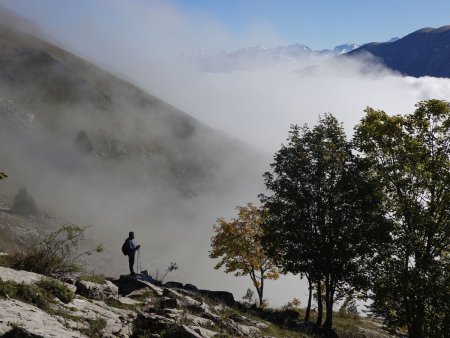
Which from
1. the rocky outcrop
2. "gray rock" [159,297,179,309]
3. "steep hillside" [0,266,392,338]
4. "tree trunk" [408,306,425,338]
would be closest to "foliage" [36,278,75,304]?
"steep hillside" [0,266,392,338]

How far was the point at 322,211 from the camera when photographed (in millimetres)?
32188

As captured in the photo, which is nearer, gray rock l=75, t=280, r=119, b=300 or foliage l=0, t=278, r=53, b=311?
foliage l=0, t=278, r=53, b=311

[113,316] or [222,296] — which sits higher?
[222,296]

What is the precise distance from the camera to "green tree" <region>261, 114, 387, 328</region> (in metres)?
30.1

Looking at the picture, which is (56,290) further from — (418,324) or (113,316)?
(418,324)

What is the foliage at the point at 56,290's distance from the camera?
44.5 ft

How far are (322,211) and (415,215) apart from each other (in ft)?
30.2

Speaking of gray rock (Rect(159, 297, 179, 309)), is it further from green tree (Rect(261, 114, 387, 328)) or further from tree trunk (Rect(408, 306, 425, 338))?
green tree (Rect(261, 114, 387, 328))

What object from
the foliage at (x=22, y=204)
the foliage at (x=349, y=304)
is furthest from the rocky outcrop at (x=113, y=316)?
the foliage at (x=22, y=204)

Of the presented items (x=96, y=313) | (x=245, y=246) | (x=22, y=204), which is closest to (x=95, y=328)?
(x=96, y=313)

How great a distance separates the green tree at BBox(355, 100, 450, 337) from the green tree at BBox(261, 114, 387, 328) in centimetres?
373

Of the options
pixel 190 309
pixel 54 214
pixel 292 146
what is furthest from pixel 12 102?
pixel 190 309

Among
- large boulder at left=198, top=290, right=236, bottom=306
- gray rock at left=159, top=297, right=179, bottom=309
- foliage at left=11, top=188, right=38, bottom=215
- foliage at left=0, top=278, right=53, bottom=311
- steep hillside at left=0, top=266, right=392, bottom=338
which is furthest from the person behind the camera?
foliage at left=11, top=188, right=38, bottom=215

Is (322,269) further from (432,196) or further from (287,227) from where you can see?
(432,196)
